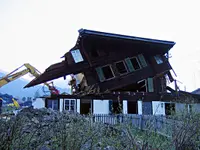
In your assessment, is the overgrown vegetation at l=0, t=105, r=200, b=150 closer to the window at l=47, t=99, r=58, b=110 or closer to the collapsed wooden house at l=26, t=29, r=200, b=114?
the window at l=47, t=99, r=58, b=110

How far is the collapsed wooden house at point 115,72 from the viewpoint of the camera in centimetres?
1909

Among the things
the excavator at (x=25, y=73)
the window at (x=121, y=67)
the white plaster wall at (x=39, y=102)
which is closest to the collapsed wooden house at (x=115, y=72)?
the window at (x=121, y=67)

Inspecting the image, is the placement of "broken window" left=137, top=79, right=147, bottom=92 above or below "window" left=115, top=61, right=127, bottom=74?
below

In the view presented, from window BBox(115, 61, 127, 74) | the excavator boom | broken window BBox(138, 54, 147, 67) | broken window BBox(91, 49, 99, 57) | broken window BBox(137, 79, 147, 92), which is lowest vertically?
broken window BBox(137, 79, 147, 92)

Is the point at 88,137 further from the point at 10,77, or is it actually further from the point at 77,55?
the point at 10,77

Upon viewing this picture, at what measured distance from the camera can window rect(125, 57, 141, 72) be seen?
21167mm

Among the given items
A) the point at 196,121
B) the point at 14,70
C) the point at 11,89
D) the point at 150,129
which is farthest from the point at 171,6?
the point at 11,89

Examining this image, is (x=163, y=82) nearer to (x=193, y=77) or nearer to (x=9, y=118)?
(x=193, y=77)

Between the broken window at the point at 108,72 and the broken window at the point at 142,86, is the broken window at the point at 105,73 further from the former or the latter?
the broken window at the point at 142,86

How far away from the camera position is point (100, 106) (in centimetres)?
1888

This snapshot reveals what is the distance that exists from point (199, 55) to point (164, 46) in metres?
8.35

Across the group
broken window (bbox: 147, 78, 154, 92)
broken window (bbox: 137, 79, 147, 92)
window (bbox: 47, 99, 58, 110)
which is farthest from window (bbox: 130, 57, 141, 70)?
window (bbox: 47, 99, 58, 110)

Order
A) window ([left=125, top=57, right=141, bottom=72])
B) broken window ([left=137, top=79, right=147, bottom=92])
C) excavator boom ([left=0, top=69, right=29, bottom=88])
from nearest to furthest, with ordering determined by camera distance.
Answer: excavator boom ([left=0, top=69, right=29, bottom=88]) < window ([left=125, top=57, right=141, bottom=72]) < broken window ([left=137, top=79, right=147, bottom=92])

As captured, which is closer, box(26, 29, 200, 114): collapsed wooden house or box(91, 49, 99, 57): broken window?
box(26, 29, 200, 114): collapsed wooden house
